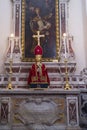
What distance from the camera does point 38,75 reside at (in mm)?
6883

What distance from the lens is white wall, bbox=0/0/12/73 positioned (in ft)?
25.6

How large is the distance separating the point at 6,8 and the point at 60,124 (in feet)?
12.9

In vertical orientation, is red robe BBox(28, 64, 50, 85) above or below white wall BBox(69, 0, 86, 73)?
below

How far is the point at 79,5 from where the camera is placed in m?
8.34

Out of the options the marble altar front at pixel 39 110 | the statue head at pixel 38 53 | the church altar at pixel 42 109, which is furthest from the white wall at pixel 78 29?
the marble altar front at pixel 39 110

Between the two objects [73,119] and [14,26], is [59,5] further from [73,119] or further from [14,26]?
[73,119]

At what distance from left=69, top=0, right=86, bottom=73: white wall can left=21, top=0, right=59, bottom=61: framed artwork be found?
0.45 meters

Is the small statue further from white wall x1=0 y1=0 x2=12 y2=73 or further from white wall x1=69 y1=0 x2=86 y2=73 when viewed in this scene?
white wall x1=69 y1=0 x2=86 y2=73

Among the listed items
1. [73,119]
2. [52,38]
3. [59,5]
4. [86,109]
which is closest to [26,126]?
[73,119]

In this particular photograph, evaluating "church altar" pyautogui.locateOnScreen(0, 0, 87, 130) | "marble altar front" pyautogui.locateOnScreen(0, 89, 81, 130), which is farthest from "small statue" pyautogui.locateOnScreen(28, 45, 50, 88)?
"marble altar front" pyautogui.locateOnScreen(0, 89, 81, 130)

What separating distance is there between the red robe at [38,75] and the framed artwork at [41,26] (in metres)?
0.72

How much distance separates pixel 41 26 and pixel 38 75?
1.77 metres

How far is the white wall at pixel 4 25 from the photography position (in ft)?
25.6

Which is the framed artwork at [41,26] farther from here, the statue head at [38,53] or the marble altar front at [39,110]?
the marble altar front at [39,110]
